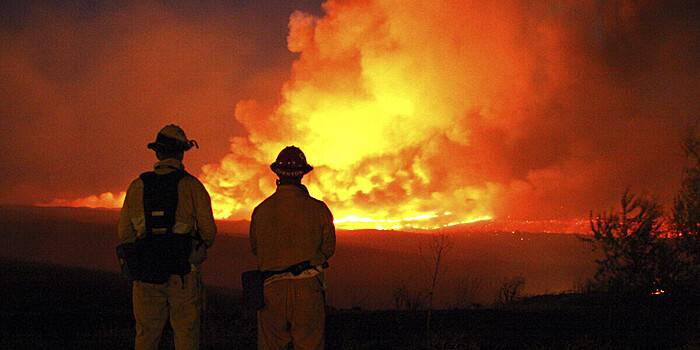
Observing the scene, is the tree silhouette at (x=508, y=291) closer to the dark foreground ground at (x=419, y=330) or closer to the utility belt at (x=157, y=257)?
the dark foreground ground at (x=419, y=330)

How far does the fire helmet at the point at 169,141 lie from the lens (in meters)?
5.95

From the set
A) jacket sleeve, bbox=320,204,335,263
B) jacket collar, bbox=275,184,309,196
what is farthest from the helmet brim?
jacket sleeve, bbox=320,204,335,263

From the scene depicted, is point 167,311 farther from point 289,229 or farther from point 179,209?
point 289,229

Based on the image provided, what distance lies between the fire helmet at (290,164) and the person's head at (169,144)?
45.6 inches

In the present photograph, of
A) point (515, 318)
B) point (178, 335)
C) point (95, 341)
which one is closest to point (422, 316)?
point (515, 318)

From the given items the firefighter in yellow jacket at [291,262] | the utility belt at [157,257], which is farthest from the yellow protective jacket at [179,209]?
the firefighter in yellow jacket at [291,262]

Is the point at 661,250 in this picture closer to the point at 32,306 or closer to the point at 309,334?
the point at 309,334

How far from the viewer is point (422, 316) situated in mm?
13359

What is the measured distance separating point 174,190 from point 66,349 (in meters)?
5.28

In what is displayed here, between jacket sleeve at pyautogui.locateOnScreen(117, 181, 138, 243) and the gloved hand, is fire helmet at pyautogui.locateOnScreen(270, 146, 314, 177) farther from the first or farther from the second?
jacket sleeve at pyautogui.locateOnScreen(117, 181, 138, 243)

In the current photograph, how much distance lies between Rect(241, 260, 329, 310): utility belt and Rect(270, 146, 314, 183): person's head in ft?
3.15

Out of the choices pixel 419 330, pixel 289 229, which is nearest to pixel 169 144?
pixel 289 229

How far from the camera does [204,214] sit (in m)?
5.99

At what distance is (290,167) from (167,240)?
5.43 ft
